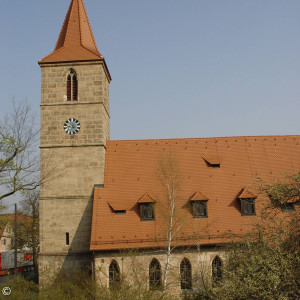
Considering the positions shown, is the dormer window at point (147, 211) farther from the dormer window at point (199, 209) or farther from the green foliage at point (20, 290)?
the green foliage at point (20, 290)

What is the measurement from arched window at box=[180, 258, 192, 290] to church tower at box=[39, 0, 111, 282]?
5.02 meters

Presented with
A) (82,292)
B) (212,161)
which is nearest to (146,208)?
(212,161)

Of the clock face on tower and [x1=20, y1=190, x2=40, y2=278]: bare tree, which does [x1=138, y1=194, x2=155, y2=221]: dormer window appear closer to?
the clock face on tower

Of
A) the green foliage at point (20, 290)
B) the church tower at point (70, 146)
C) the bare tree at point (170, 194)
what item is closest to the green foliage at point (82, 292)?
the green foliage at point (20, 290)

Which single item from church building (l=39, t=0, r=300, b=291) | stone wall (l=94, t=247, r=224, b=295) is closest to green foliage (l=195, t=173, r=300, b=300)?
church building (l=39, t=0, r=300, b=291)

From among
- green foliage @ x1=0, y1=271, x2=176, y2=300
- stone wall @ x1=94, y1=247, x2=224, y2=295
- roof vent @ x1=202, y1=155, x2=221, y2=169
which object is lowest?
green foliage @ x1=0, y1=271, x2=176, y2=300

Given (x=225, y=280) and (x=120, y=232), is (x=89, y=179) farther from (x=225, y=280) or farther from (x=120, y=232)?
(x=225, y=280)

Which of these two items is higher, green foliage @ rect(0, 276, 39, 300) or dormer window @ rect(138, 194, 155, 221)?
dormer window @ rect(138, 194, 155, 221)

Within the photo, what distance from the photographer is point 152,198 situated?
69.7 feet

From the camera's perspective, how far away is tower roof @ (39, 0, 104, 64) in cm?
2312

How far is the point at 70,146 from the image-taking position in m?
22.4

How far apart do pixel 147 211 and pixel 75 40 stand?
35.9 feet

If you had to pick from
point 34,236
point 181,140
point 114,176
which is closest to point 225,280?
point 114,176

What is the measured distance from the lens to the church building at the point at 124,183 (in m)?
19.8
